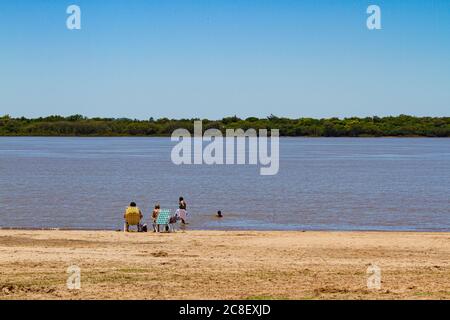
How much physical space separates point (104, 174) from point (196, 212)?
3515 cm

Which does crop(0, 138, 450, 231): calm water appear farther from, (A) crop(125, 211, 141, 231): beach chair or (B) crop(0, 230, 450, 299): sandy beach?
(B) crop(0, 230, 450, 299): sandy beach

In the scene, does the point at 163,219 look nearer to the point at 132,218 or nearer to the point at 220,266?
the point at 132,218

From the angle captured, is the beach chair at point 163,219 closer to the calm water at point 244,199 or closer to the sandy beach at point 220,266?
the sandy beach at point 220,266

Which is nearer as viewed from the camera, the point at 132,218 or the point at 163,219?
the point at 163,219

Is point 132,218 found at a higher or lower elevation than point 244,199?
higher

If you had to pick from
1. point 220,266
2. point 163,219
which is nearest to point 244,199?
point 163,219

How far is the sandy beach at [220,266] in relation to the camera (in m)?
12.5

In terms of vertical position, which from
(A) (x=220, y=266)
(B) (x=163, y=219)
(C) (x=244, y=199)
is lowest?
(C) (x=244, y=199)

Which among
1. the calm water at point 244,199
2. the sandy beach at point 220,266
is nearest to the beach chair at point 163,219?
the sandy beach at point 220,266

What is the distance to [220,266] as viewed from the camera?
15.5m

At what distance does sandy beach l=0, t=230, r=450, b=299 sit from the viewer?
1246 cm

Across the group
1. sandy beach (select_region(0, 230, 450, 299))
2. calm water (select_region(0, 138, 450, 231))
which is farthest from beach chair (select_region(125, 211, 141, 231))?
calm water (select_region(0, 138, 450, 231))

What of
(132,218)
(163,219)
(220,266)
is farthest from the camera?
(132,218)
